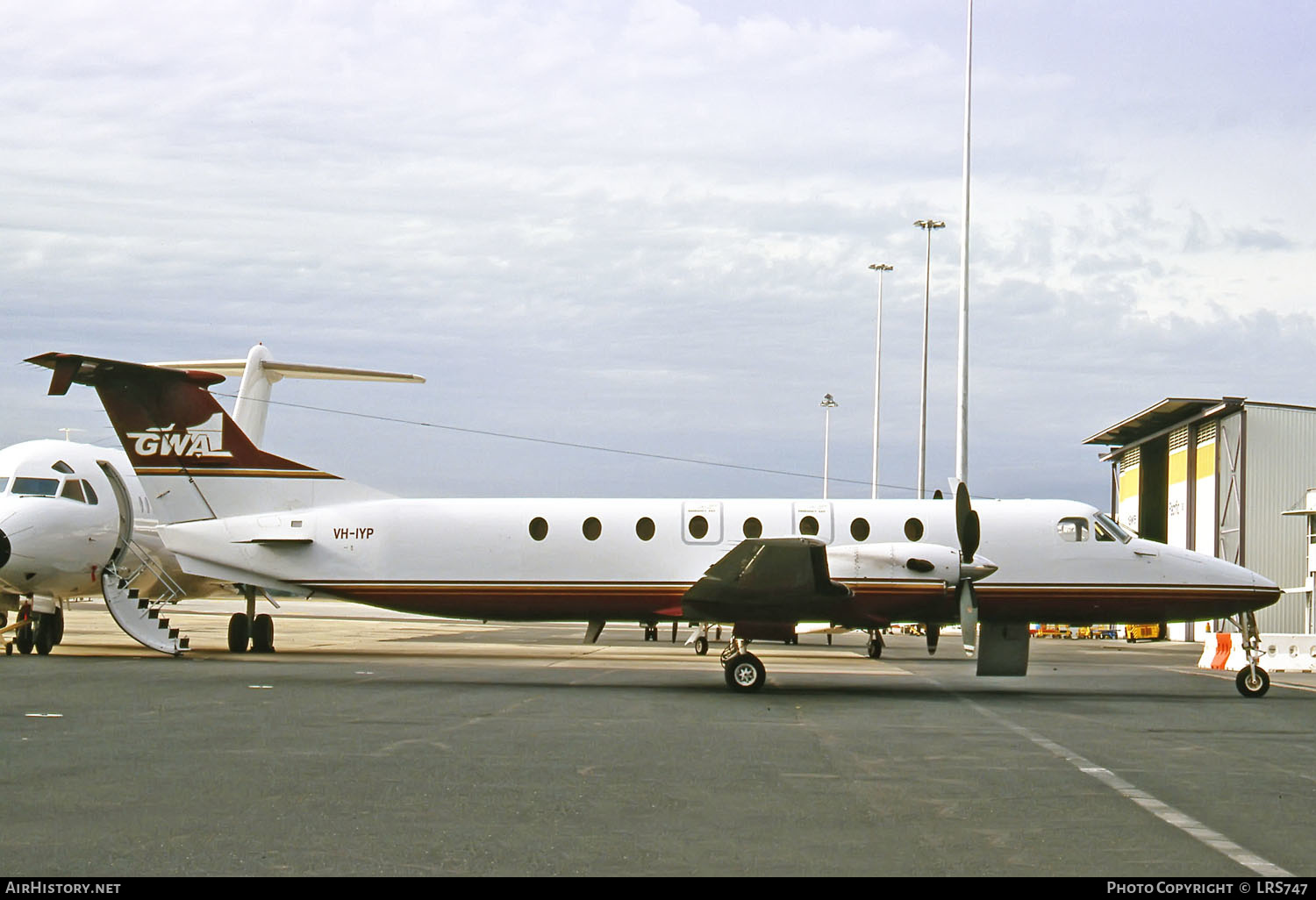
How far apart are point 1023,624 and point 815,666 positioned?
622cm

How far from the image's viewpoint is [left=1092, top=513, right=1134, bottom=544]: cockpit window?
2338 cm

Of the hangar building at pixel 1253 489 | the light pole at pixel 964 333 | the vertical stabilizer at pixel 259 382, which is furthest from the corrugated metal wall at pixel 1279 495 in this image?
the vertical stabilizer at pixel 259 382

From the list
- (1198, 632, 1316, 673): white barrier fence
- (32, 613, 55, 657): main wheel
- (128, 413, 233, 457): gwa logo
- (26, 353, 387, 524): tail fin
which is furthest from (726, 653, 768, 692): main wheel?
(1198, 632, 1316, 673): white barrier fence

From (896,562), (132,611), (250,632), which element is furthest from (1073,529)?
(132,611)

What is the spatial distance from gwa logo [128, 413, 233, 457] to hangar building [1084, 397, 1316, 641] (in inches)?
1434

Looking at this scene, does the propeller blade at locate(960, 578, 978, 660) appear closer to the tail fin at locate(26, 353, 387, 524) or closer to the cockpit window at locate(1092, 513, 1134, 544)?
the cockpit window at locate(1092, 513, 1134, 544)

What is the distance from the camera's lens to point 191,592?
28.5 metres

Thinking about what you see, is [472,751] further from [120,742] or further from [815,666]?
[815,666]

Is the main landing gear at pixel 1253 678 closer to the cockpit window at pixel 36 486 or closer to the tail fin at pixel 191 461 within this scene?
the tail fin at pixel 191 461

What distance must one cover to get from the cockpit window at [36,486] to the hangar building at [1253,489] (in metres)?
38.9

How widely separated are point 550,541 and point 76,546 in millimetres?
9067

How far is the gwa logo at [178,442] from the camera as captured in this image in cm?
2484

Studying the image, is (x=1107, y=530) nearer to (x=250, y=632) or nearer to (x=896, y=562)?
(x=896, y=562)

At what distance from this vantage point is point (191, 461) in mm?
24766
